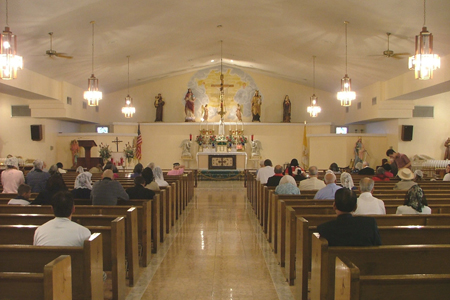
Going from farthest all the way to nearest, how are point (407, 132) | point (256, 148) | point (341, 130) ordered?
point (341, 130) → point (256, 148) → point (407, 132)

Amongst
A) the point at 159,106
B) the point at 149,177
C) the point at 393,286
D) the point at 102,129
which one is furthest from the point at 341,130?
the point at 393,286

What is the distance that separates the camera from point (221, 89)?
55.2ft

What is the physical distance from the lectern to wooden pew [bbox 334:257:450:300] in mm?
13841

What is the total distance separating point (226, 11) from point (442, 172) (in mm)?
9114

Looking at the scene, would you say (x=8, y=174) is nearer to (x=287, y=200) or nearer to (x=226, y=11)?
(x=287, y=200)

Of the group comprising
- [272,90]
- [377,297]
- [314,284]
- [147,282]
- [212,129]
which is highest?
[272,90]

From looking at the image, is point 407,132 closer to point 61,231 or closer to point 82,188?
point 82,188

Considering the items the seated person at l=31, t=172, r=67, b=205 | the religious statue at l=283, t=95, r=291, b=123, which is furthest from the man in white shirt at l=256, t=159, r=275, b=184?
the religious statue at l=283, t=95, r=291, b=123


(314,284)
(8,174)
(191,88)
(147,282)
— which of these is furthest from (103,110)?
(314,284)

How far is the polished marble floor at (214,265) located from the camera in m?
4.07

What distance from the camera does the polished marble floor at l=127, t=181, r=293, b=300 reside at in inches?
160

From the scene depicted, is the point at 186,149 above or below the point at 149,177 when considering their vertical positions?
above

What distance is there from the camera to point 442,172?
13664mm

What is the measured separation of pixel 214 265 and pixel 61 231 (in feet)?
7.80
